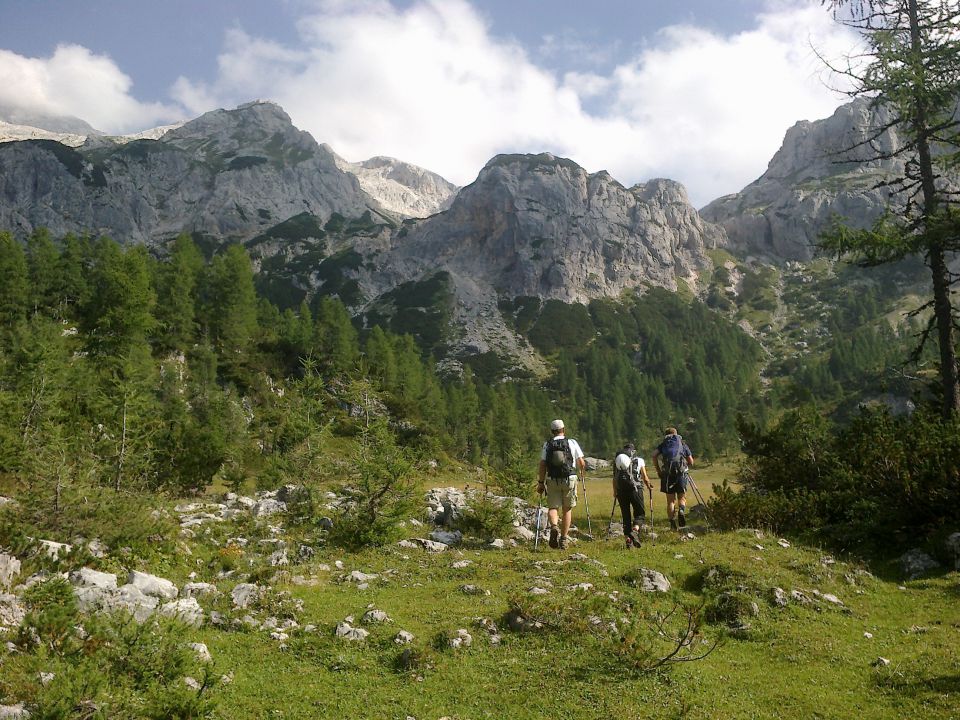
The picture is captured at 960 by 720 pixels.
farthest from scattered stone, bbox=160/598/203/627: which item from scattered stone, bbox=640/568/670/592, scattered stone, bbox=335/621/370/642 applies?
scattered stone, bbox=640/568/670/592

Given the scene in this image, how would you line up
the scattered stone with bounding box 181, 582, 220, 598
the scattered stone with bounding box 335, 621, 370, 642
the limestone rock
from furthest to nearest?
1. the scattered stone with bounding box 181, 582, 220, 598
2. the scattered stone with bounding box 335, 621, 370, 642
3. the limestone rock

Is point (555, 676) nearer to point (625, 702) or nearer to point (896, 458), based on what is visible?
point (625, 702)

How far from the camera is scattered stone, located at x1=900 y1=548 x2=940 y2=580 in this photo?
10.3m

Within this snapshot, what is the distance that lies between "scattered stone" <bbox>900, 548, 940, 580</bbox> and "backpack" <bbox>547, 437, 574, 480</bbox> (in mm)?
6721

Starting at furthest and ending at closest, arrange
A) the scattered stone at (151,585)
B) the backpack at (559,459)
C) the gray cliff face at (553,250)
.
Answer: the gray cliff face at (553,250) → the backpack at (559,459) → the scattered stone at (151,585)

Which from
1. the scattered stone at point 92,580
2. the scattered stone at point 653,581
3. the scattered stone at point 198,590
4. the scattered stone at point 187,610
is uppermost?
the scattered stone at point 92,580

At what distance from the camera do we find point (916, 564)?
10.5 meters

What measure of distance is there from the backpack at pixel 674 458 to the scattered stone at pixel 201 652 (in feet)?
40.4

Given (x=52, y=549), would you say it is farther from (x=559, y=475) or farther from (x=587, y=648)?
(x=559, y=475)

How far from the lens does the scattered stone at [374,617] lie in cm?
816

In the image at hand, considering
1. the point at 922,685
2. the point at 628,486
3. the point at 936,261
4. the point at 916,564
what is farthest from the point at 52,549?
the point at 936,261

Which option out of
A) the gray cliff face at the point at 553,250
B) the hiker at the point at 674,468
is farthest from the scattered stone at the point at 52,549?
the gray cliff face at the point at 553,250

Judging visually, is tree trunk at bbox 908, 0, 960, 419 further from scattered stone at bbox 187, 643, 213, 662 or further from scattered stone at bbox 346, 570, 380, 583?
scattered stone at bbox 187, 643, 213, 662

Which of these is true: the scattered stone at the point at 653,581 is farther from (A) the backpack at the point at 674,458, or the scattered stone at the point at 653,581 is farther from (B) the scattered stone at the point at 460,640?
(A) the backpack at the point at 674,458
